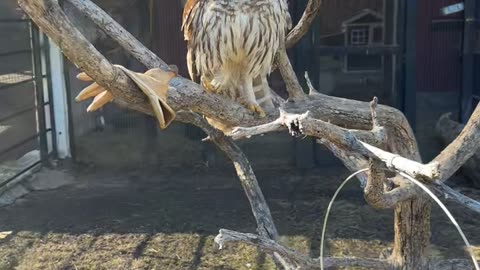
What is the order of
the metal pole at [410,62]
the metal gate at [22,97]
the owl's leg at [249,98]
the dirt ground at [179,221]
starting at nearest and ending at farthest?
the owl's leg at [249,98]
the dirt ground at [179,221]
the metal gate at [22,97]
the metal pole at [410,62]

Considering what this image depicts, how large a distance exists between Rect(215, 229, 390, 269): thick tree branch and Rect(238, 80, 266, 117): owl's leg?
0.55 metres

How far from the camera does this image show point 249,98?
110 inches

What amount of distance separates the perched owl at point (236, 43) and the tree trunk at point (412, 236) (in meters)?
0.70

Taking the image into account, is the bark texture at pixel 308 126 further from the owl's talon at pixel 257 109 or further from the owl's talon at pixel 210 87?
the owl's talon at pixel 210 87

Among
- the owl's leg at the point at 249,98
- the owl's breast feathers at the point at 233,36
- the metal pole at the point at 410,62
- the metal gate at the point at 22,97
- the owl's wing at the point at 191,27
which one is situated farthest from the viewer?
the metal pole at the point at 410,62

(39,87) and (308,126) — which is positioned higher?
(308,126)

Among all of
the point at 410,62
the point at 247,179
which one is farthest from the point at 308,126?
the point at 410,62

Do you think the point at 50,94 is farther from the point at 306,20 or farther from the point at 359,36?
the point at 306,20

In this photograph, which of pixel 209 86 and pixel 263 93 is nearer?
pixel 209 86

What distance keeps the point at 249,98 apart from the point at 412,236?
85 centimetres

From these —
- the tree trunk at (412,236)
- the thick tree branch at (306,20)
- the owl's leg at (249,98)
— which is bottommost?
the tree trunk at (412,236)

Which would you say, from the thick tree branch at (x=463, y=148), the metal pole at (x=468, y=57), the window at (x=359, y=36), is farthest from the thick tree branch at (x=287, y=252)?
the metal pole at (x=468, y=57)

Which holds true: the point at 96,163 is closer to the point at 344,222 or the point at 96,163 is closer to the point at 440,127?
the point at 344,222

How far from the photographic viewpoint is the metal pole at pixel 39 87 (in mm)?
5734
